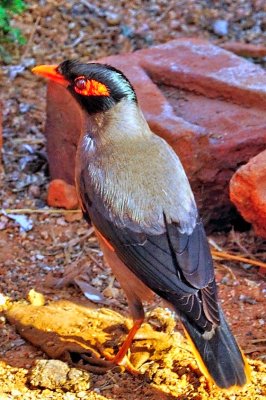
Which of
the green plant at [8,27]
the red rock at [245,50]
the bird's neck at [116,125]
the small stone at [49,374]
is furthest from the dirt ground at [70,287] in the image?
the bird's neck at [116,125]

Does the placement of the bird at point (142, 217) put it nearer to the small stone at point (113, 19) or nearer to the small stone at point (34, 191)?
the small stone at point (34, 191)

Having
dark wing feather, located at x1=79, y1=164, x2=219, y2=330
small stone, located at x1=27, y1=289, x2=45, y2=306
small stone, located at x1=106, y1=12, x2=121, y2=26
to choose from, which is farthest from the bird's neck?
small stone, located at x1=106, y1=12, x2=121, y2=26

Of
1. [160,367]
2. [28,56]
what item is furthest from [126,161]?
[28,56]

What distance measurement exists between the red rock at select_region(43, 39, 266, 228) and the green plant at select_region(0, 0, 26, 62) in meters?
1.23

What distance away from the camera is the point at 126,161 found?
501cm

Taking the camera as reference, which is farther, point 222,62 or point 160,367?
point 222,62

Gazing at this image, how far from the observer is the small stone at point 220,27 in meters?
9.05

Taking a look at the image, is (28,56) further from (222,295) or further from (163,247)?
(163,247)

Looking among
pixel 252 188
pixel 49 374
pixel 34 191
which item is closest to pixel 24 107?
pixel 34 191

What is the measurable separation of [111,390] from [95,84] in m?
1.70

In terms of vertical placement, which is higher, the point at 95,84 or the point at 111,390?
the point at 95,84

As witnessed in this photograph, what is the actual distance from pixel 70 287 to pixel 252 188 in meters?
1.37

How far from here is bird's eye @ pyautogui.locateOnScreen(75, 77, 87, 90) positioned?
509cm

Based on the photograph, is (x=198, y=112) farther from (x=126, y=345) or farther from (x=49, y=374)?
(x=49, y=374)
